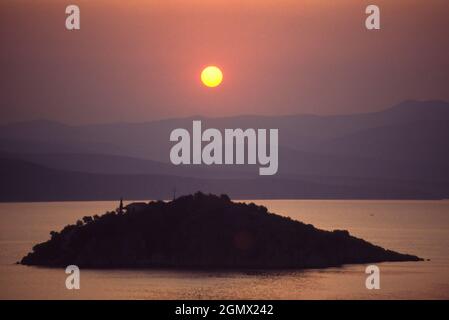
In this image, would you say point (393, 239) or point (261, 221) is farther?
point (393, 239)

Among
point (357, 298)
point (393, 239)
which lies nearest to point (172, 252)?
point (357, 298)

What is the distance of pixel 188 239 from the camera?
360 ft

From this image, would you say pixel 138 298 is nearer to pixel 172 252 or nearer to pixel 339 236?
pixel 172 252

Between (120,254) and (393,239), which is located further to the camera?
(393,239)

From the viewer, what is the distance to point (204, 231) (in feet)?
357

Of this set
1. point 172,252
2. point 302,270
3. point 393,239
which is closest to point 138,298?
point 172,252

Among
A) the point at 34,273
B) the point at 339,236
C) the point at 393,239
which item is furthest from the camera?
the point at 393,239

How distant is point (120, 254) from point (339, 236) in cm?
2422

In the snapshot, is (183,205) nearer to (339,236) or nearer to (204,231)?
(204,231)

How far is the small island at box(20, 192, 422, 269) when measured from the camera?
109m

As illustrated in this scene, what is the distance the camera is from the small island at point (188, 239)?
109m

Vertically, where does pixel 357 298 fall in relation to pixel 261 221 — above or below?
below

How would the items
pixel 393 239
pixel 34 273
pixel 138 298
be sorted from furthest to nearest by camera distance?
pixel 393 239 < pixel 34 273 < pixel 138 298
